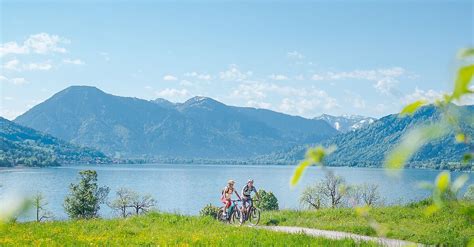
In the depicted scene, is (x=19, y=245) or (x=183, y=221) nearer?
(x=19, y=245)

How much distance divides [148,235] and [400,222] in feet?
35.0

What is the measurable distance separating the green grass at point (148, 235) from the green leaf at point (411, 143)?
1352cm

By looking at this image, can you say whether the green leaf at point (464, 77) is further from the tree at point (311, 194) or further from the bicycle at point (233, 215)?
the tree at point (311, 194)

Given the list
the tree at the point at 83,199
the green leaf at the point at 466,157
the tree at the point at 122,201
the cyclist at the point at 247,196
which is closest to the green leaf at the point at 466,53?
the green leaf at the point at 466,157

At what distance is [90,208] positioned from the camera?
86.5m

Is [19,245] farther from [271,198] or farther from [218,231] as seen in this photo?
[271,198]

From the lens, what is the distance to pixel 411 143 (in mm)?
1156

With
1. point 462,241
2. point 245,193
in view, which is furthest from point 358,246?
point 245,193

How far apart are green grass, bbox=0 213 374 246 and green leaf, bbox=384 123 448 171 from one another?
13.5 metres

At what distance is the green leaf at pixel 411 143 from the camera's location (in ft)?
3.82

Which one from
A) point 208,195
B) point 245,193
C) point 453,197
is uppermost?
point 453,197

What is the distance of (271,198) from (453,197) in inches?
3123

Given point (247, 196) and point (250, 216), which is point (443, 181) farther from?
point (247, 196)

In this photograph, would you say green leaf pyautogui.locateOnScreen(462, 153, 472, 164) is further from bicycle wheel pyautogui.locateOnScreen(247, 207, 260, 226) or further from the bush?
the bush
